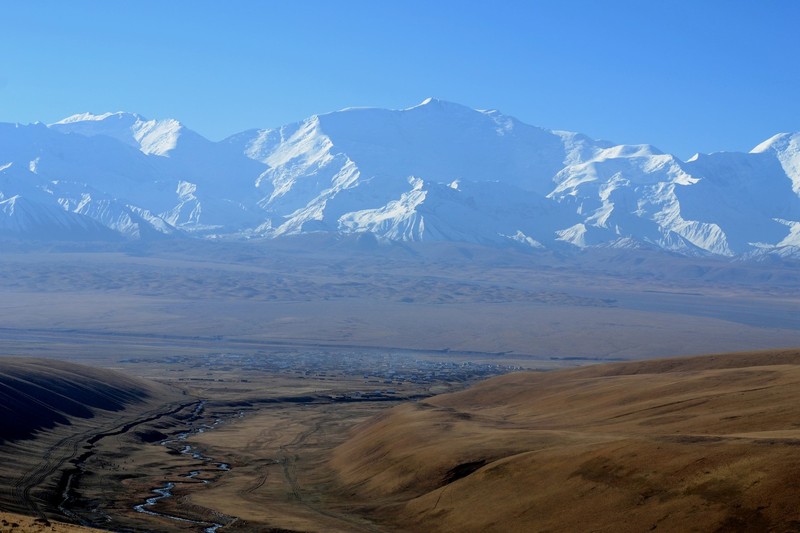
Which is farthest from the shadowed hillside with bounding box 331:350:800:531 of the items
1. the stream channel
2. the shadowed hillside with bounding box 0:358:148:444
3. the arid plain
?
the shadowed hillside with bounding box 0:358:148:444

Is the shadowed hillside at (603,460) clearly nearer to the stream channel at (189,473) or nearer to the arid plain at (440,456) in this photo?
the arid plain at (440,456)

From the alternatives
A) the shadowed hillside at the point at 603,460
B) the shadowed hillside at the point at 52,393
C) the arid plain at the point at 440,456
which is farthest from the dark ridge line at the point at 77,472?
the shadowed hillside at the point at 603,460

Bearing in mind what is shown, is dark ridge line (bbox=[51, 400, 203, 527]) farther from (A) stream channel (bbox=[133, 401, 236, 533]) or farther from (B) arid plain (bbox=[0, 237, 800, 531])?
(A) stream channel (bbox=[133, 401, 236, 533])

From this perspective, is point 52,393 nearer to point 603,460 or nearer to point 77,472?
point 77,472

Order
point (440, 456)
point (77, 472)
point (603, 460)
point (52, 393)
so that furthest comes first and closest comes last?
point (52, 393) → point (77, 472) → point (440, 456) → point (603, 460)

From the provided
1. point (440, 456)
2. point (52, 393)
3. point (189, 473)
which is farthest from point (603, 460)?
point (52, 393)

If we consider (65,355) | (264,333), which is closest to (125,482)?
(65,355)

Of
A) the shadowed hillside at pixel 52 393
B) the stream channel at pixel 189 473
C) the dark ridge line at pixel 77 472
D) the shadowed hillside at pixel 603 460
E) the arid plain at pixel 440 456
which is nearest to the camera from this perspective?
the shadowed hillside at pixel 603 460
